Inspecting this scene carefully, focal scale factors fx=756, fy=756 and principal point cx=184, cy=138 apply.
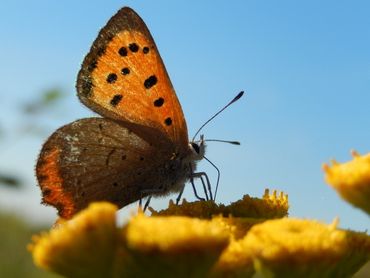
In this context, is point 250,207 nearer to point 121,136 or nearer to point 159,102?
point 159,102

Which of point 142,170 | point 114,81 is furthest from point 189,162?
point 114,81

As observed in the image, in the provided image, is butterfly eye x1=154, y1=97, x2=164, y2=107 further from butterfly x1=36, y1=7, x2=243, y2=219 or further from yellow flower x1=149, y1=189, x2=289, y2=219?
yellow flower x1=149, y1=189, x2=289, y2=219

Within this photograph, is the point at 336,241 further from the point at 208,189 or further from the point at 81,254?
the point at 208,189

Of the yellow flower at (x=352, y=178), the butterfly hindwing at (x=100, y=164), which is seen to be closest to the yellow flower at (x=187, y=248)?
the yellow flower at (x=352, y=178)

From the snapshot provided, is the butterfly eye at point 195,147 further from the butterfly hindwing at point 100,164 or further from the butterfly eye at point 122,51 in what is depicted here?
the butterfly eye at point 122,51

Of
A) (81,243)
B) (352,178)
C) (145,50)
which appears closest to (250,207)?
(352,178)

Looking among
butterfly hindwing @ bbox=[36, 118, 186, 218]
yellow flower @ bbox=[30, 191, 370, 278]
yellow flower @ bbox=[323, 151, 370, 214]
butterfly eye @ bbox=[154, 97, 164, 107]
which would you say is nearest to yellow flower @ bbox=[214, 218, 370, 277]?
yellow flower @ bbox=[30, 191, 370, 278]
